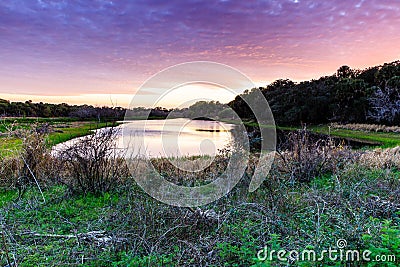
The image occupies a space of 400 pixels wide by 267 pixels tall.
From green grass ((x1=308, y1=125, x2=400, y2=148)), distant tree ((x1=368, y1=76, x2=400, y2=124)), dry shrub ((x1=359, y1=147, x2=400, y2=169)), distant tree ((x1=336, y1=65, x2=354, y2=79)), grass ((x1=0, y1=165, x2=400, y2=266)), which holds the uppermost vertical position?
distant tree ((x1=336, y1=65, x2=354, y2=79))

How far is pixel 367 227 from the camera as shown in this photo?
2896mm

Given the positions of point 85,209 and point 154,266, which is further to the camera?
point 85,209

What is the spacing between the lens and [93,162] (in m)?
5.94

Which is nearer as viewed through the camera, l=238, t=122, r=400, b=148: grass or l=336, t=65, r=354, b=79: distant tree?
l=238, t=122, r=400, b=148: grass

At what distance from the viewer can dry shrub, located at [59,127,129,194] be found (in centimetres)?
590

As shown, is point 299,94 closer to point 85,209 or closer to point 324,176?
point 324,176

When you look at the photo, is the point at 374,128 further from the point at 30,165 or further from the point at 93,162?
the point at 30,165

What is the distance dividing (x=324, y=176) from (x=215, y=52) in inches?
228

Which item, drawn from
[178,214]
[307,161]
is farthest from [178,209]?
[307,161]

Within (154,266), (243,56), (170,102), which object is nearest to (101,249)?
(154,266)

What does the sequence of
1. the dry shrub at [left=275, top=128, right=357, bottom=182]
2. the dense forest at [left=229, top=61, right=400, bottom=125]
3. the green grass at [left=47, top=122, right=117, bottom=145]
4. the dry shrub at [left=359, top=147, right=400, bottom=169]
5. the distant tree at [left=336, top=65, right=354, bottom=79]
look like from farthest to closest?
the distant tree at [left=336, top=65, right=354, bottom=79], the dense forest at [left=229, top=61, right=400, bottom=125], the dry shrub at [left=359, top=147, right=400, bottom=169], the dry shrub at [left=275, top=128, right=357, bottom=182], the green grass at [left=47, top=122, right=117, bottom=145]

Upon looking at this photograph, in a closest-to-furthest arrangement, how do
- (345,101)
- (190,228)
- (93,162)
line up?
(190,228) → (93,162) → (345,101)

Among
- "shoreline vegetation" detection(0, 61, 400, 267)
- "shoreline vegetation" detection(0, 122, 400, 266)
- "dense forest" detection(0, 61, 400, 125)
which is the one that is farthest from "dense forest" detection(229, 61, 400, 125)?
"shoreline vegetation" detection(0, 122, 400, 266)

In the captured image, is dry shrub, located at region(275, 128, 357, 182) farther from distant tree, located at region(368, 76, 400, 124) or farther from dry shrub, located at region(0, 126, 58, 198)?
distant tree, located at region(368, 76, 400, 124)
